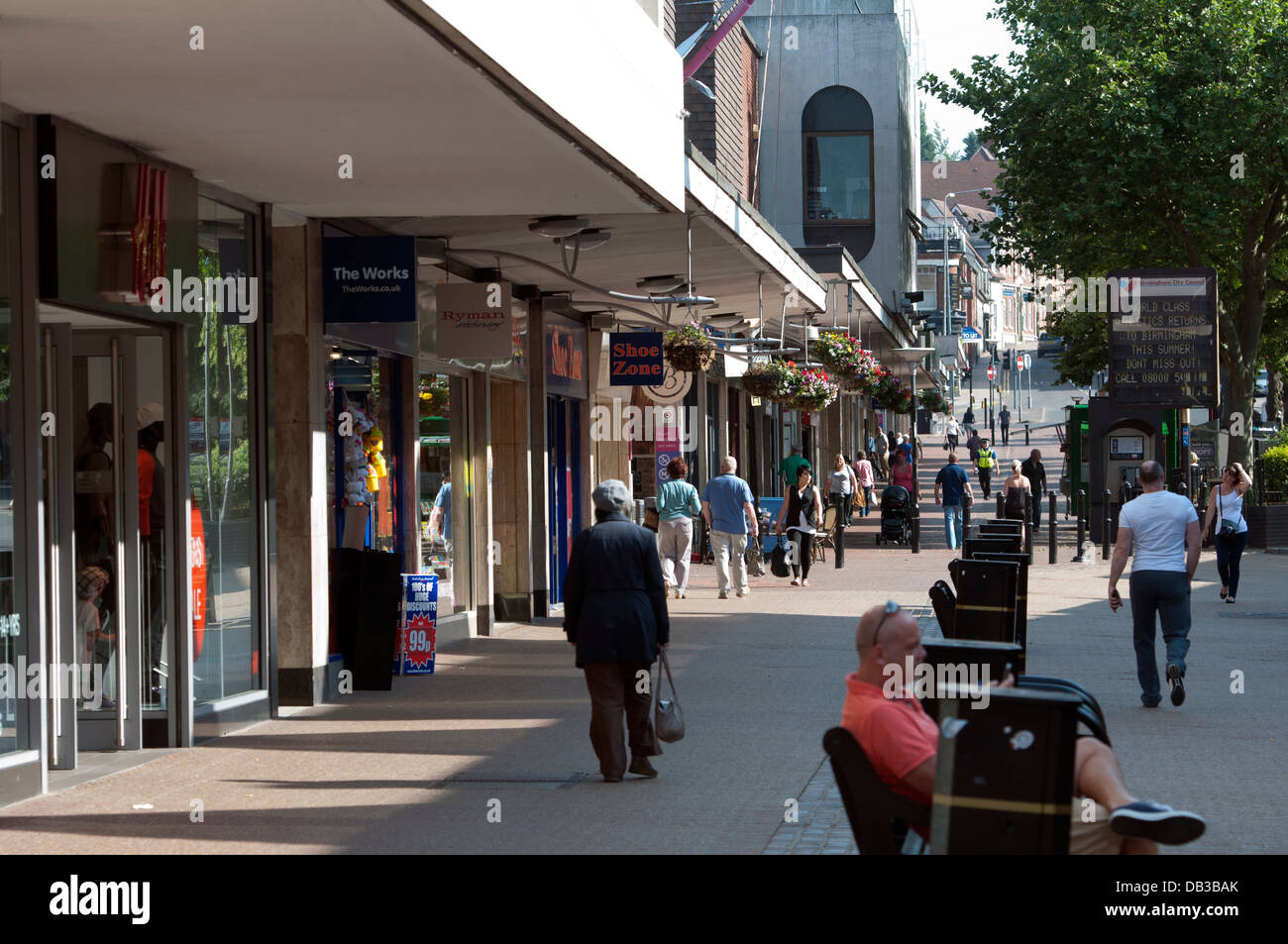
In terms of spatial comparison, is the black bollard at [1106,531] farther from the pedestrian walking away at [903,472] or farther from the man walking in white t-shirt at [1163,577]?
the man walking in white t-shirt at [1163,577]

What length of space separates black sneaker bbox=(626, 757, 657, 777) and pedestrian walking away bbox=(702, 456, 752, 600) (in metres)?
10.5

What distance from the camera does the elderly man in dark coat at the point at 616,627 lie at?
28.0ft

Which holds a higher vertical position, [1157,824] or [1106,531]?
[1157,824]

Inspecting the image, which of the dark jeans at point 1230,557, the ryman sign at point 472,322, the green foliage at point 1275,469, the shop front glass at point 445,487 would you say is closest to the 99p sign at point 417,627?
the shop front glass at point 445,487

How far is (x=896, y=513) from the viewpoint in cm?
3033

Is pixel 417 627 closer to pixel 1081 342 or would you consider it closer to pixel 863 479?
pixel 863 479

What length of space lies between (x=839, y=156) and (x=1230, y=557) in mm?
33834

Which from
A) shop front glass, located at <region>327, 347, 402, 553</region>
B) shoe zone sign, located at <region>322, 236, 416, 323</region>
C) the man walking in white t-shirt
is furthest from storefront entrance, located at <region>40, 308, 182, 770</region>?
the man walking in white t-shirt

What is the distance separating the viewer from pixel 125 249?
9094 mm

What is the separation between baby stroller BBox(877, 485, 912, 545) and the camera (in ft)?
98.5

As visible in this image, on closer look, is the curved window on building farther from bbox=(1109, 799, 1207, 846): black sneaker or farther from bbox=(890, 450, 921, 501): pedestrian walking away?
bbox=(1109, 799, 1207, 846): black sneaker

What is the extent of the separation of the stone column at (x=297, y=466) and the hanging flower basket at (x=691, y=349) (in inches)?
230

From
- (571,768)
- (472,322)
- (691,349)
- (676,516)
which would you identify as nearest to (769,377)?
Result: (676,516)

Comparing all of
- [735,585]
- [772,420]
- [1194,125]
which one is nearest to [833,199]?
[772,420]
